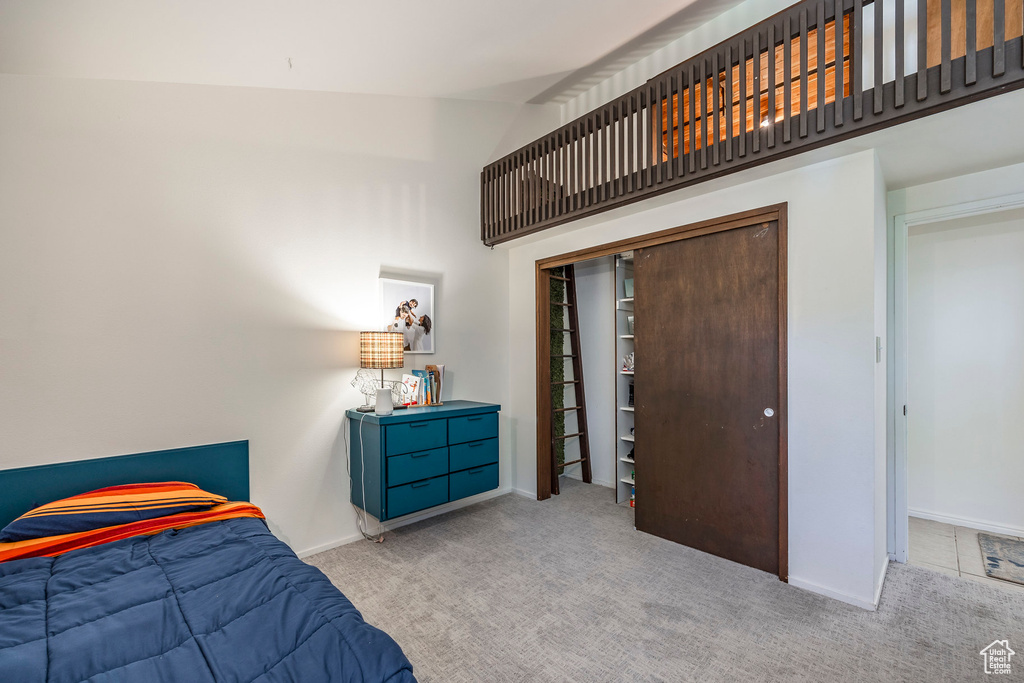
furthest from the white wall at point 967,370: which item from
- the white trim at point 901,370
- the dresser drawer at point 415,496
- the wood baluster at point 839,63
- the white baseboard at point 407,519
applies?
the dresser drawer at point 415,496

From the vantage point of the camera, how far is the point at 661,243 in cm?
306

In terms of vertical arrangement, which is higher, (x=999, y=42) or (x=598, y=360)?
(x=999, y=42)

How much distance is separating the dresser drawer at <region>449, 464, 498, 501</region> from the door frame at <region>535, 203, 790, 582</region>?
0.56 meters

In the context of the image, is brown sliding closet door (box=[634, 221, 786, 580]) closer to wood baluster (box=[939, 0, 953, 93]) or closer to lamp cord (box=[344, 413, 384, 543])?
wood baluster (box=[939, 0, 953, 93])

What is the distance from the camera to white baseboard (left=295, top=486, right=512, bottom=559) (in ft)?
9.65

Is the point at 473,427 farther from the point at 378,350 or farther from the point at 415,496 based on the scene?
the point at 378,350

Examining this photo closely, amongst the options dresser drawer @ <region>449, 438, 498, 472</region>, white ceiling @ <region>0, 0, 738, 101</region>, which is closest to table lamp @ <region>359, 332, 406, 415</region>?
dresser drawer @ <region>449, 438, 498, 472</region>

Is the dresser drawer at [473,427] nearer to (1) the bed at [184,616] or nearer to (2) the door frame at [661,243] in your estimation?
(2) the door frame at [661,243]

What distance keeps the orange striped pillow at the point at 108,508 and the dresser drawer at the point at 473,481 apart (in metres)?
1.45

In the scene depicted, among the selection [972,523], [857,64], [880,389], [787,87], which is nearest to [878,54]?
[857,64]

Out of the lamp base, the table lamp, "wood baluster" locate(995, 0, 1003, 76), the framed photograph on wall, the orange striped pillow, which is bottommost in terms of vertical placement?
the orange striped pillow

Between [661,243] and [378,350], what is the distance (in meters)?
2.03

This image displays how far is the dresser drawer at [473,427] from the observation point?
127 inches

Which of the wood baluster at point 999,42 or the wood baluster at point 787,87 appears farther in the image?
the wood baluster at point 787,87
